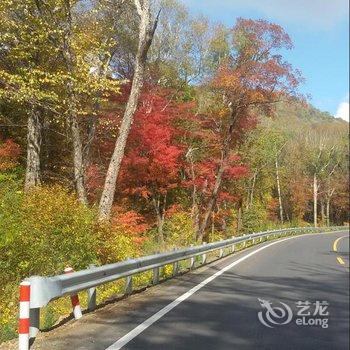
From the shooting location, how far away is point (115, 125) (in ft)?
70.2

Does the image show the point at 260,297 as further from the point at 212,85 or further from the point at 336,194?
the point at 336,194

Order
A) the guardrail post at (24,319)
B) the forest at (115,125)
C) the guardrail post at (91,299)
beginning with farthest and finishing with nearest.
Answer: the forest at (115,125) < the guardrail post at (91,299) < the guardrail post at (24,319)

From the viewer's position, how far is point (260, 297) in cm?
942

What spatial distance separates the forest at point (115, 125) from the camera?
11406mm

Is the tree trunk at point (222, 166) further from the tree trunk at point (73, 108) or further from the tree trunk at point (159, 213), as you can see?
the tree trunk at point (73, 108)

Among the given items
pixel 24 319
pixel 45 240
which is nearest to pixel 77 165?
pixel 45 240

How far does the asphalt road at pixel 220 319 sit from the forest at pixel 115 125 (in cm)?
107

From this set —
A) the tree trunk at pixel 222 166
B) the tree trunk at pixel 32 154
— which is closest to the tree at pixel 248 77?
the tree trunk at pixel 222 166

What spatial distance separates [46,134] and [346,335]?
20.1 metres

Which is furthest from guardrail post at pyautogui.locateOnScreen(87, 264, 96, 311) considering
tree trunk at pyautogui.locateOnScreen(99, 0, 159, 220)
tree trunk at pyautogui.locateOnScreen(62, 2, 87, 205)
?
tree trunk at pyautogui.locateOnScreen(62, 2, 87, 205)

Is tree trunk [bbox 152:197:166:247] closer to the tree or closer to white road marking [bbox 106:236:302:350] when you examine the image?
the tree

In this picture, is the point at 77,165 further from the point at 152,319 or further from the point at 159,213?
the point at 159,213

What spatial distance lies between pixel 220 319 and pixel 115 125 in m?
14.9

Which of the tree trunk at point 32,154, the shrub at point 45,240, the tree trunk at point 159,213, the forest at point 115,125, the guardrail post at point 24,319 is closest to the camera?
the guardrail post at point 24,319
